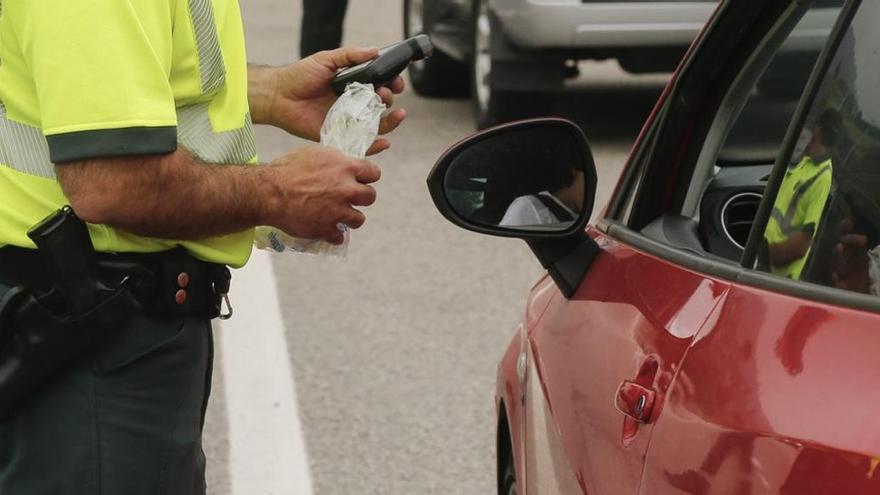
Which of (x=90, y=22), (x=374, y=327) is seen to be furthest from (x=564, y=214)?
(x=374, y=327)

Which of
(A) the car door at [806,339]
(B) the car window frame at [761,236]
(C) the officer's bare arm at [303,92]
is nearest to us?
(A) the car door at [806,339]

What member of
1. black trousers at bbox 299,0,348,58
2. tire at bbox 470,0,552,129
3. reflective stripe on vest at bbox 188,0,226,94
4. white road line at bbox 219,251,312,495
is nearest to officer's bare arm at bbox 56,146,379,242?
reflective stripe on vest at bbox 188,0,226,94

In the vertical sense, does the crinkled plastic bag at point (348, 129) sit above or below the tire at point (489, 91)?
above

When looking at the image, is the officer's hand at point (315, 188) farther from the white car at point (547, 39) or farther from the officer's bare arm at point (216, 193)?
the white car at point (547, 39)

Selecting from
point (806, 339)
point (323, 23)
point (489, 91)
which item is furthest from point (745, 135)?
point (323, 23)

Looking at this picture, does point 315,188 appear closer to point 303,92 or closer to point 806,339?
point 303,92

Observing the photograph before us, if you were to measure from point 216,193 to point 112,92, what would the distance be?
241 mm

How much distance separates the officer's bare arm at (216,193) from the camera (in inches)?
94.0

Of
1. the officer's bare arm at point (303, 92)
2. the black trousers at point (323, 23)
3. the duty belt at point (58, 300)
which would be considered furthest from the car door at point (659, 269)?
the black trousers at point (323, 23)

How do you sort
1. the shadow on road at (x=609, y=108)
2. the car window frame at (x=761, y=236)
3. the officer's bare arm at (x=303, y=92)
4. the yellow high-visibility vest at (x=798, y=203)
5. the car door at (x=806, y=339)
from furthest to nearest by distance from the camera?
the shadow on road at (x=609, y=108), the officer's bare arm at (x=303, y=92), the yellow high-visibility vest at (x=798, y=203), the car window frame at (x=761, y=236), the car door at (x=806, y=339)

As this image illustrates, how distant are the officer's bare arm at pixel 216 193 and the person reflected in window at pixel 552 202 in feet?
0.78

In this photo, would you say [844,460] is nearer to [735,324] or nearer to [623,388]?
[735,324]

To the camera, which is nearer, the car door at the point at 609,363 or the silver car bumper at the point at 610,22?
the car door at the point at 609,363

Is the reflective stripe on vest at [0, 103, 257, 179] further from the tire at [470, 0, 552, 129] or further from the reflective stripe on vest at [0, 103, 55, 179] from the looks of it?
the tire at [470, 0, 552, 129]
